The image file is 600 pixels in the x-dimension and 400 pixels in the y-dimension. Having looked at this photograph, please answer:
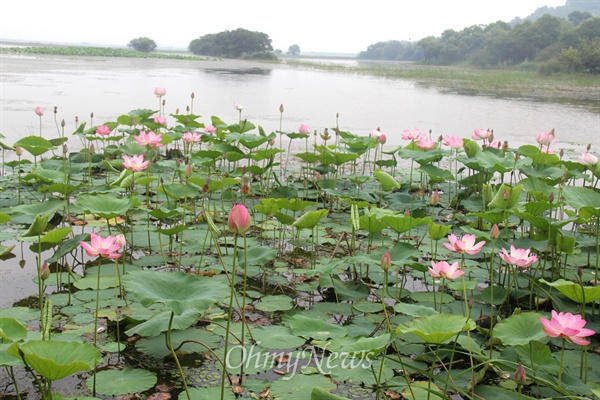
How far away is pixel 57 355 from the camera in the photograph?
3.71ft

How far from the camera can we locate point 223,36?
38875 millimetres

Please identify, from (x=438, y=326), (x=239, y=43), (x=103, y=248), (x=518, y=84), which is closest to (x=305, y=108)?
(x=103, y=248)

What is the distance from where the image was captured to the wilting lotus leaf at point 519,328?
1.43 m

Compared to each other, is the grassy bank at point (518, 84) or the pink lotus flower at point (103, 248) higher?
the grassy bank at point (518, 84)

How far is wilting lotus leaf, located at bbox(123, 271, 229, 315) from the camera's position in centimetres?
121

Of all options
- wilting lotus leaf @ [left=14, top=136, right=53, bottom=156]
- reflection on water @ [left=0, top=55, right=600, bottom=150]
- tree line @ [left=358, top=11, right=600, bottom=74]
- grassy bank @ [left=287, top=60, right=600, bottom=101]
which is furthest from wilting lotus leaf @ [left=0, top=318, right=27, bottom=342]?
tree line @ [left=358, top=11, right=600, bottom=74]

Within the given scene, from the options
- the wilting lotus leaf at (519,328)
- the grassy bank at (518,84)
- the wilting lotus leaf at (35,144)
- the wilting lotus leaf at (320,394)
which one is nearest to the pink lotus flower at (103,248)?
the wilting lotus leaf at (320,394)

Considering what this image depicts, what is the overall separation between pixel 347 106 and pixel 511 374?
22.6ft

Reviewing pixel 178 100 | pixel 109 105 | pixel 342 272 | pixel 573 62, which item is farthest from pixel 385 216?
pixel 573 62

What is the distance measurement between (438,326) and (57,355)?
79 centimetres

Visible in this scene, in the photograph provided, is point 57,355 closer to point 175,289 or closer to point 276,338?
point 175,289

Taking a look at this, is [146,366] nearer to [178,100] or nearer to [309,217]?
[309,217]

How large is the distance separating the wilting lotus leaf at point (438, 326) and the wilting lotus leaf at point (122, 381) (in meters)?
0.63

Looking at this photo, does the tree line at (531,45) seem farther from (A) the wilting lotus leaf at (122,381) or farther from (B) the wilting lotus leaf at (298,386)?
(A) the wilting lotus leaf at (122,381)
